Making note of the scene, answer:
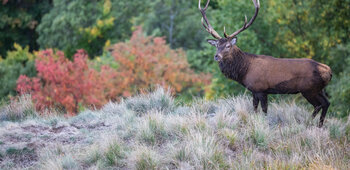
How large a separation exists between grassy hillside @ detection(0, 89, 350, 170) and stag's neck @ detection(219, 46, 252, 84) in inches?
21.4

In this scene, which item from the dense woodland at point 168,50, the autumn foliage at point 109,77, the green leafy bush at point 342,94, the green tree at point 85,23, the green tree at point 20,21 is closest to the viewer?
the green leafy bush at point 342,94

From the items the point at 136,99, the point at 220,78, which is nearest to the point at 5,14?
the point at 220,78

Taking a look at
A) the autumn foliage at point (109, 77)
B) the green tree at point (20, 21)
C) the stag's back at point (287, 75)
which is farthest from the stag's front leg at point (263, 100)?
the green tree at point (20, 21)

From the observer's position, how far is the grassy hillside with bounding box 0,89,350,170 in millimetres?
6641

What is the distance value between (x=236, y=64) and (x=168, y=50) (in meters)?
13.1

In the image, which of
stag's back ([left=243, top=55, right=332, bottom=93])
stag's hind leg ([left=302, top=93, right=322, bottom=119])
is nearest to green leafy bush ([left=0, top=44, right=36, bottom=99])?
stag's back ([left=243, top=55, right=332, bottom=93])

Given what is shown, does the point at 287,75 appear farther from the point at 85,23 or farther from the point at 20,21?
the point at 20,21

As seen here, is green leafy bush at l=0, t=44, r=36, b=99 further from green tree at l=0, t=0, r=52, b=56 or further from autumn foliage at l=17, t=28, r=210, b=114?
green tree at l=0, t=0, r=52, b=56

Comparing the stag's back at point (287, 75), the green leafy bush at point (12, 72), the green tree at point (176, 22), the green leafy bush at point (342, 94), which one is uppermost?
the stag's back at point (287, 75)

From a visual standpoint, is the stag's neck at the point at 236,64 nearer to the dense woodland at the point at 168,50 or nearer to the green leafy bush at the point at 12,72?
the dense woodland at the point at 168,50

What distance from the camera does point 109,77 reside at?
19.5 meters

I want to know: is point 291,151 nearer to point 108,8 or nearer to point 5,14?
point 108,8

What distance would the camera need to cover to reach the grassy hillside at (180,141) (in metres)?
6.64

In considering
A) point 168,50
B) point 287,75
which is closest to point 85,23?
point 168,50
